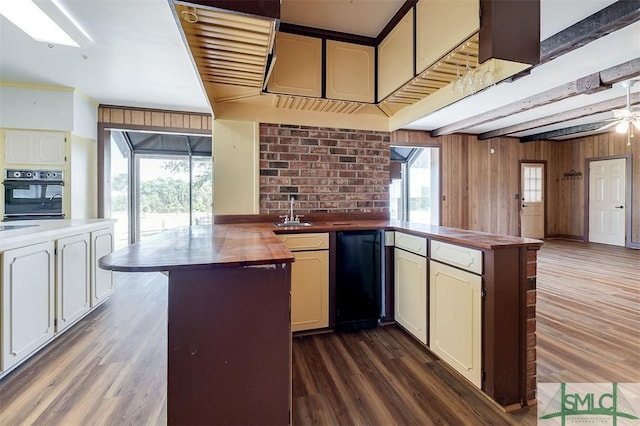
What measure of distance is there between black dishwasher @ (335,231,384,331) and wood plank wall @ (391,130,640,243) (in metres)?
4.15

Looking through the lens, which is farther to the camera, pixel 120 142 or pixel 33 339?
pixel 120 142

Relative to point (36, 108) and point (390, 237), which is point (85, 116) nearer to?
point (36, 108)

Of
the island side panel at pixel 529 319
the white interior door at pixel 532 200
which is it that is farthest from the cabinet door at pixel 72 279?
the white interior door at pixel 532 200

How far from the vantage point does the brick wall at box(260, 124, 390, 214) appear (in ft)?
9.85

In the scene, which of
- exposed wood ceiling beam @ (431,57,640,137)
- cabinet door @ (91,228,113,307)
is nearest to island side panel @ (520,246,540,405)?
exposed wood ceiling beam @ (431,57,640,137)

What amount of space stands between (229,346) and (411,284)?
1.55m

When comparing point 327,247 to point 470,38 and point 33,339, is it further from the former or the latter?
point 33,339

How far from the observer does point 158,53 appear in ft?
9.70

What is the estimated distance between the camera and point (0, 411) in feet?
5.42

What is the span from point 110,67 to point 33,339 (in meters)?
2.69

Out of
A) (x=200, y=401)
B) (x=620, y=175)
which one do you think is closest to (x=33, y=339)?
(x=200, y=401)

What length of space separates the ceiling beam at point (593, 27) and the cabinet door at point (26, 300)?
14.7 ft

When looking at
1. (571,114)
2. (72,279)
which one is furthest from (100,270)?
(571,114)

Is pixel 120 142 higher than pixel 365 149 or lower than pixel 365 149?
higher
